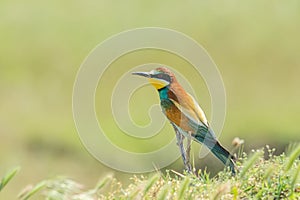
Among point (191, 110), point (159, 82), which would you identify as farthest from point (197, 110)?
point (159, 82)

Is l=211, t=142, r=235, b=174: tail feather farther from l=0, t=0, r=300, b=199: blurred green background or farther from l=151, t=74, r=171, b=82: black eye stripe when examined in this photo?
l=0, t=0, r=300, b=199: blurred green background

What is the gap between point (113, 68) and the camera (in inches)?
374

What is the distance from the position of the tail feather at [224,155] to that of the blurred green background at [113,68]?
4820mm

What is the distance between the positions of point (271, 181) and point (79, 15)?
726 centimetres

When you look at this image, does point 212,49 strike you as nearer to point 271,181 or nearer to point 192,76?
point 192,76

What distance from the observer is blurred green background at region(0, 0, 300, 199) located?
329 inches

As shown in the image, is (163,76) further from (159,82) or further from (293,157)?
(293,157)

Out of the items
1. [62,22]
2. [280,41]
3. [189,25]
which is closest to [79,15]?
[62,22]

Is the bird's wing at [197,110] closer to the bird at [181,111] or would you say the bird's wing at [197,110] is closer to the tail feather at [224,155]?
the bird at [181,111]

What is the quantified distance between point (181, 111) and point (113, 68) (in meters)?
6.45

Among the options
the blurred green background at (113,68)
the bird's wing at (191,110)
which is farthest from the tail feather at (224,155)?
the blurred green background at (113,68)

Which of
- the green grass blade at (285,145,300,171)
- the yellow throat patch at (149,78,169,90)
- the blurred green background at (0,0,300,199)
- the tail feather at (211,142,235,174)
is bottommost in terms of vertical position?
the green grass blade at (285,145,300,171)

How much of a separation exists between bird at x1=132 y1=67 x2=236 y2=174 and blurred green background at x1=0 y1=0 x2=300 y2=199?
4.70 m

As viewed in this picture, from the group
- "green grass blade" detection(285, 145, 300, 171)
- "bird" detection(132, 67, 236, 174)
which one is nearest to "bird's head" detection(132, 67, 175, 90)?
"bird" detection(132, 67, 236, 174)
